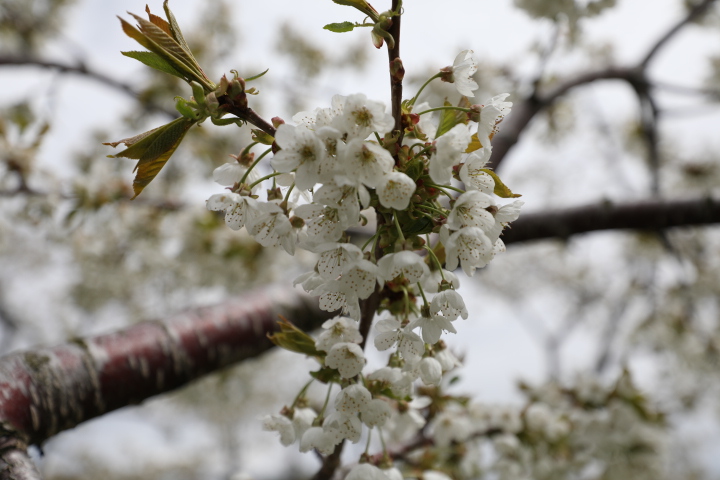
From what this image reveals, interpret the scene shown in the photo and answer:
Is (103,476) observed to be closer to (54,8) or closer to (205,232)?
(54,8)

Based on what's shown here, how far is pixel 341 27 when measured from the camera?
23.5 inches

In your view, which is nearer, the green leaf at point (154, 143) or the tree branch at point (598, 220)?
the green leaf at point (154, 143)

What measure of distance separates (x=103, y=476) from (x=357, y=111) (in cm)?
1562

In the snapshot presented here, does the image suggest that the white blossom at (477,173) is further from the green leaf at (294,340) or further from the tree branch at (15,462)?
the tree branch at (15,462)

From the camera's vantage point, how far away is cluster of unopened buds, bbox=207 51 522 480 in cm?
54

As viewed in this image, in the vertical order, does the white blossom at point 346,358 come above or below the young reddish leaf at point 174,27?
below

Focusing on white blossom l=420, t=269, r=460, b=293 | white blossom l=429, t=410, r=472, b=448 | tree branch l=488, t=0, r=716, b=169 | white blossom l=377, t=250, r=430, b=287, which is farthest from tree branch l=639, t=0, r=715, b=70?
white blossom l=377, t=250, r=430, b=287

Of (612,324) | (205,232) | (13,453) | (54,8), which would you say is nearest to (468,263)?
(13,453)

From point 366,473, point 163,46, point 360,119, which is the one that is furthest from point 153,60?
point 366,473

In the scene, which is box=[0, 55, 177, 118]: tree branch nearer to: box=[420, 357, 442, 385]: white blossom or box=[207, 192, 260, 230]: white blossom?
box=[207, 192, 260, 230]: white blossom

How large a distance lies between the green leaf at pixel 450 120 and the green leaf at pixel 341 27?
6.3 inches

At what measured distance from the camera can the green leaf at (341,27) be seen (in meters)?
0.59

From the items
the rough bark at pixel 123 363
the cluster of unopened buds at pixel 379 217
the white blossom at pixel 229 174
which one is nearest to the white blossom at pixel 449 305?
the cluster of unopened buds at pixel 379 217

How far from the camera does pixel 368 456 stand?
78 centimetres
